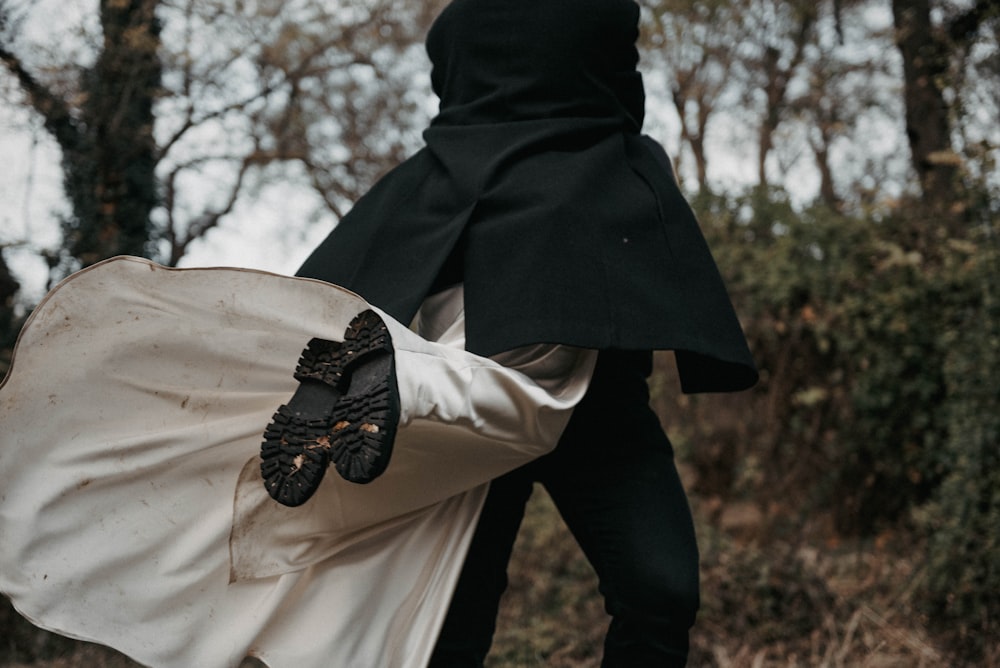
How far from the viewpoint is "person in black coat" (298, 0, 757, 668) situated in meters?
2.21

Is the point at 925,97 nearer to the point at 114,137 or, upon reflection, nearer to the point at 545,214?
the point at 114,137

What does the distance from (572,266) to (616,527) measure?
612 mm

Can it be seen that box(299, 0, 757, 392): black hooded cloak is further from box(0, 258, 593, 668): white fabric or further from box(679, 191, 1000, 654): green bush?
box(679, 191, 1000, 654): green bush

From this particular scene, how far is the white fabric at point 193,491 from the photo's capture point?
6.91 ft

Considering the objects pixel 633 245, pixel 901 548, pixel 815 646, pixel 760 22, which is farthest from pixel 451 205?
pixel 760 22

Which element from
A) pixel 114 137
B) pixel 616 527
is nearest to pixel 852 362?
pixel 616 527

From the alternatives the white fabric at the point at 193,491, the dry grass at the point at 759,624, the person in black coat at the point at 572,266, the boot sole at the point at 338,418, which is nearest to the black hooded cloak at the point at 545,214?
the person in black coat at the point at 572,266

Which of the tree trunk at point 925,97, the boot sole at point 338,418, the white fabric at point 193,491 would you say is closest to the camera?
the boot sole at point 338,418

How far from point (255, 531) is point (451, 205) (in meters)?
0.87

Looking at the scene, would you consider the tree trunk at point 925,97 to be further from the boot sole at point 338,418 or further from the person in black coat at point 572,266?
the boot sole at point 338,418

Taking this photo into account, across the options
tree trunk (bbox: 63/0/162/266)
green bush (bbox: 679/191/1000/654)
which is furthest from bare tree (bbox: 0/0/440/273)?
green bush (bbox: 679/191/1000/654)

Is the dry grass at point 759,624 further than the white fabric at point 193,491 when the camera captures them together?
Yes

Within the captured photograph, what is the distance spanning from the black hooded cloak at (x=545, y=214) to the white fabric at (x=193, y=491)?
0.18 meters

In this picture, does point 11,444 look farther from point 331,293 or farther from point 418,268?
point 418,268
